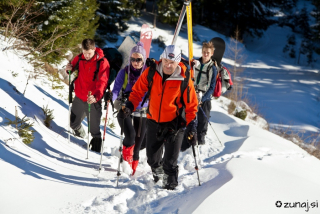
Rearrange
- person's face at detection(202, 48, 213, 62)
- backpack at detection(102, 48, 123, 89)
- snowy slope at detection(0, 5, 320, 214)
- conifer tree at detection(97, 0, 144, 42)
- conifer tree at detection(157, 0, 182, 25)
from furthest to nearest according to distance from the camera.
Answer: conifer tree at detection(157, 0, 182, 25) → conifer tree at detection(97, 0, 144, 42) → person's face at detection(202, 48, 213, 62) → backpack at detection(102, 48, 123, 89) → snowy slope at detection(0, 5, 320, 214)

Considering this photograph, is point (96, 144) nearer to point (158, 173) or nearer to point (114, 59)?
point (114, 59)

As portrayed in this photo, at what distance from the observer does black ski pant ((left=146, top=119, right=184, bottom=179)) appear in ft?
13.5

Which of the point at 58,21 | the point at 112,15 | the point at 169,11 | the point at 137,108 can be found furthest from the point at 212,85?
the point at 169,11

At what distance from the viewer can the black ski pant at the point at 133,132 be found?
4.96m

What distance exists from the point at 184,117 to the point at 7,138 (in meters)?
2.65

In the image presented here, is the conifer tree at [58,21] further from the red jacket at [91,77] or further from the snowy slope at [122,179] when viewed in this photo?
the red jacket at [91,77]

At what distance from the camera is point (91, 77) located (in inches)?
213

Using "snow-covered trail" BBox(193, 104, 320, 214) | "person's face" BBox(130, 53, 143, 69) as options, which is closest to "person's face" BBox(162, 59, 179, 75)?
"person's face" BBox(130, 53, 143, 69)

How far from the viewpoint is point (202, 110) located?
259 inches

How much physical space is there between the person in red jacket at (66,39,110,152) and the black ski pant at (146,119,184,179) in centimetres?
137

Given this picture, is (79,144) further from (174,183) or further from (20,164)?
(174,183)

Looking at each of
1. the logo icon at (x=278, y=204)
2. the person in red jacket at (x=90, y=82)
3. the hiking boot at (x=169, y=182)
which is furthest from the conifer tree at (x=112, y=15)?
the logo icon at (x=278, y=204)

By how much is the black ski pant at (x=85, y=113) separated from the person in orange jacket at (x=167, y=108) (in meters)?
1.61

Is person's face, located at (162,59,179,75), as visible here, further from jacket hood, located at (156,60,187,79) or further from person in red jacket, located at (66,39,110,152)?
person in red jacket, located at (66,39,110,152)
